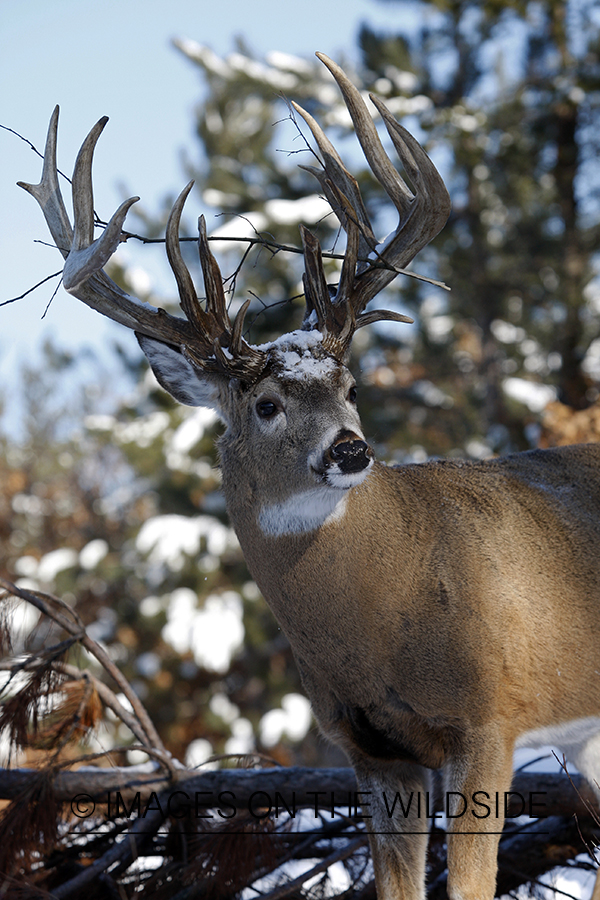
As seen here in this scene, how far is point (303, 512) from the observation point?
3.19 metres

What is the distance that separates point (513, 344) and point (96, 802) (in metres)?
12.7

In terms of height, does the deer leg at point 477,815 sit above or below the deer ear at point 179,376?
below

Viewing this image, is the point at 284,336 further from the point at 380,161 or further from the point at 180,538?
the point at 180,538

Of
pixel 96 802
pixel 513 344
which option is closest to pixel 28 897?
pixel 96 802

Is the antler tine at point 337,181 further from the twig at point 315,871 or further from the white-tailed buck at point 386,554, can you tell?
the twig at point 315,871

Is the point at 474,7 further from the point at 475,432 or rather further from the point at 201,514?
the point at 201,514

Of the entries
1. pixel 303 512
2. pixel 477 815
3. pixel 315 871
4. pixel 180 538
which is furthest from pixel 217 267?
pixel 180 538

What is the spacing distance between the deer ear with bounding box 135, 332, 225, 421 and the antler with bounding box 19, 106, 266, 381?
60 millimetres

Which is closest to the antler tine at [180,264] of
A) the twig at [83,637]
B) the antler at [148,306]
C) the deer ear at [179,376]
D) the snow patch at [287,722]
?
the antler at [148,306]

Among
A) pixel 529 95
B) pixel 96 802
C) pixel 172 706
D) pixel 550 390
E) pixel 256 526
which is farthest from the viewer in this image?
pixel 172 706

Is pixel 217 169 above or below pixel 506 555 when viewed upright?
above

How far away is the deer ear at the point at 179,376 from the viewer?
11.6 ft

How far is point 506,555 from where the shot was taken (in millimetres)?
3279

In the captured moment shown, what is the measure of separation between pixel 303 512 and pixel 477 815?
1204 mm
